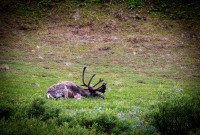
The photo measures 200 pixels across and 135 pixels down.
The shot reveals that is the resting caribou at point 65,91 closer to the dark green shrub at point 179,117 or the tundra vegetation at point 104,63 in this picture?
the tundra vegetation at point 104,63

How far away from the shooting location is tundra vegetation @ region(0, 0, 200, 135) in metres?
10.4

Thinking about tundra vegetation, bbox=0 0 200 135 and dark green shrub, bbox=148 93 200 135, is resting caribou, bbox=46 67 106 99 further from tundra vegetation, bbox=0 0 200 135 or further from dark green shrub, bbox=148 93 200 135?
dark green shrub, bbox=148 93 200 135

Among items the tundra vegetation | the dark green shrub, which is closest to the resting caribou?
the tundra vegetation

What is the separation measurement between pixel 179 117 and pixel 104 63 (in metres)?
23.4

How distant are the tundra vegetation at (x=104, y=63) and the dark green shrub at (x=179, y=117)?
0.04 metres

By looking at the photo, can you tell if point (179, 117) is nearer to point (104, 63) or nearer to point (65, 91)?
point (65, 91)

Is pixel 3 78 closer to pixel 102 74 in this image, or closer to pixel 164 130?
pixel 102 74

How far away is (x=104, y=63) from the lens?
33.2 m

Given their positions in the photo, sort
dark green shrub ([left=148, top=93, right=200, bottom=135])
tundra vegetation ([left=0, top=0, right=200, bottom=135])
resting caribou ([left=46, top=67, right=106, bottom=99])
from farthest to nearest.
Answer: resting caribou ([left=46, top=67, right=106, bottom=99]), tundra vegetation ([left=0, top=0, right=200, bottom=135]), dark green shrub ([left=148, top=93, right=200, bottom=135])

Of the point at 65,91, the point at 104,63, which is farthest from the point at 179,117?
the point at 104,63

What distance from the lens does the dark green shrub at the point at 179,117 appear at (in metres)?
10.1

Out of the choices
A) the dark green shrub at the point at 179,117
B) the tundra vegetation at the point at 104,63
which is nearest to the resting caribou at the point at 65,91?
the tundra vegetation at the point at 104,63

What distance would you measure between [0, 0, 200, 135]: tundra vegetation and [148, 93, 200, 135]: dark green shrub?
4 cm

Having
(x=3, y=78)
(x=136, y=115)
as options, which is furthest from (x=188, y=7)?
(x=136, y=115)
